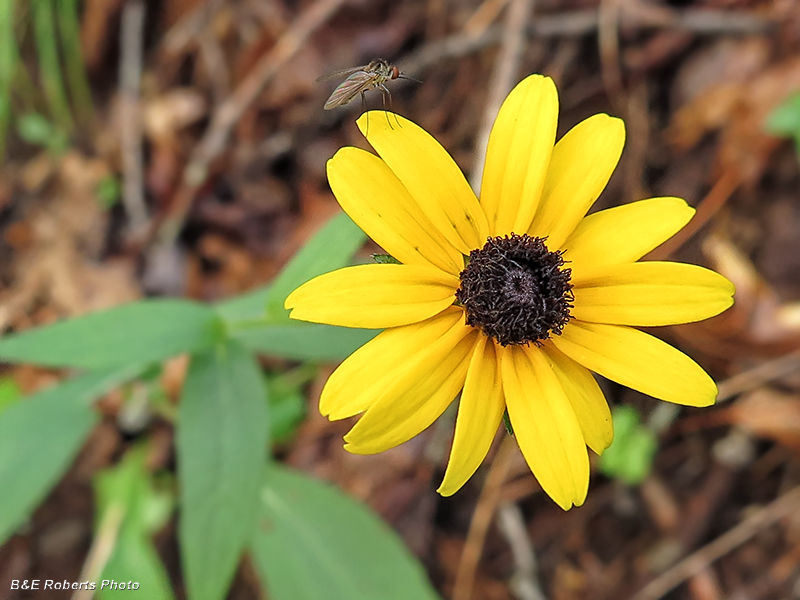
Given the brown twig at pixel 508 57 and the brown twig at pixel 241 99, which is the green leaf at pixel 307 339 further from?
the brown twig at pixel 241 99

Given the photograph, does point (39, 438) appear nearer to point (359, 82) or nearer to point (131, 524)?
point (131, 524)

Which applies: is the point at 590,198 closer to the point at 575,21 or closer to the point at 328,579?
the point at 328,579

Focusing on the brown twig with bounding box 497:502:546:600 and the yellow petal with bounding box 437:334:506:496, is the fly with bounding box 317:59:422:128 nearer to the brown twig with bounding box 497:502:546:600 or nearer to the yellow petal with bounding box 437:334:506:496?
the yellow petal with bounding box 437:334:506:496

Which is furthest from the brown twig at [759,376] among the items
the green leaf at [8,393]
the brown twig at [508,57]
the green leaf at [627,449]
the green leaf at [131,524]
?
the green leaf at [8,393]

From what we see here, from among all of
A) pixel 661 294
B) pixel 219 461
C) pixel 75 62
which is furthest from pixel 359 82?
pixel 75 62

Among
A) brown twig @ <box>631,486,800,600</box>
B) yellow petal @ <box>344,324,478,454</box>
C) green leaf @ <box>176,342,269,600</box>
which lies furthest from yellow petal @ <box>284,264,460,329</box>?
brown twig @ <box>631,486,800,600</box>

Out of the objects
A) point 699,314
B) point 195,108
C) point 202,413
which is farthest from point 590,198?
point 195,108

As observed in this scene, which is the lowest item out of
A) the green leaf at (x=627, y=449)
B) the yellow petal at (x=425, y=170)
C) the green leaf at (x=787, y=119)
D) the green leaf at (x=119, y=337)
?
the green leaf at (x=627, y=449)

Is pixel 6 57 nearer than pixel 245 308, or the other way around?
pixel 245 308
